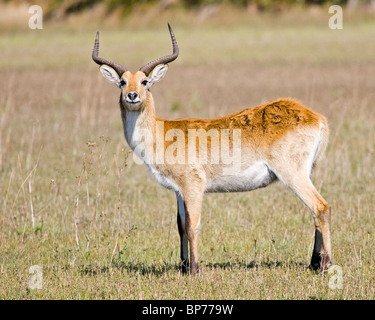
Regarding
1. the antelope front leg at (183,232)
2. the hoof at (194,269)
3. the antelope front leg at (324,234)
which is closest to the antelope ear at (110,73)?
the antelope front leg at (183,232)

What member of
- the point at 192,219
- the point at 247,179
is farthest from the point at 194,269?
the point at 247,179

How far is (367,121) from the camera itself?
16.7m

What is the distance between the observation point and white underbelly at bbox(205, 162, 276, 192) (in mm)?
7723

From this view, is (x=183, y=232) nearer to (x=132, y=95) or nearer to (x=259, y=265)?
(x=259, y=265)

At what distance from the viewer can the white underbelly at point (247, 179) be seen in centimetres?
772

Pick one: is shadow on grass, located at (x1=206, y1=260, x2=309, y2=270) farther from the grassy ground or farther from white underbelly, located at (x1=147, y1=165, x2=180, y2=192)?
white underbelly, located at (x1=147, y1=165, x2=180, y2=192)

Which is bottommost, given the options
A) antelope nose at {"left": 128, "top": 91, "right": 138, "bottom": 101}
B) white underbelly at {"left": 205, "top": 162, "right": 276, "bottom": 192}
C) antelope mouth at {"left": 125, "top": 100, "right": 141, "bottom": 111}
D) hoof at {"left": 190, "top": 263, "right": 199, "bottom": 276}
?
hoof at {"left": 190, "top": 263, "right": 199, "bottom": 276}

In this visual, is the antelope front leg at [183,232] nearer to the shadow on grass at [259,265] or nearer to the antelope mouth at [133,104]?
the shadow on grass at [259,265]

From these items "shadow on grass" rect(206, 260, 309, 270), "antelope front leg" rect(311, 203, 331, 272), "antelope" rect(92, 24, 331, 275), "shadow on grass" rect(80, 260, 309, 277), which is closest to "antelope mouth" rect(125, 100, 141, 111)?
"antelope" rect(92, 24, 331, 275)

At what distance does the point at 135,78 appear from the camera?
308 inches

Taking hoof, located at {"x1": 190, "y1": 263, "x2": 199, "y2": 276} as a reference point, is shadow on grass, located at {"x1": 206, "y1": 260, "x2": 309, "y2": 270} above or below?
below

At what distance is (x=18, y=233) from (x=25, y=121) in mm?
8097
